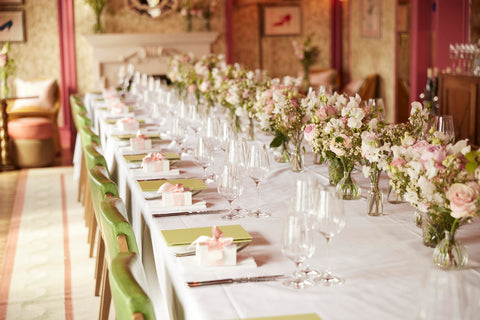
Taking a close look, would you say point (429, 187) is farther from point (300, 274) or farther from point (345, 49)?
point (345, 49)

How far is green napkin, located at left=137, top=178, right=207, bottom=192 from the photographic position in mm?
3139

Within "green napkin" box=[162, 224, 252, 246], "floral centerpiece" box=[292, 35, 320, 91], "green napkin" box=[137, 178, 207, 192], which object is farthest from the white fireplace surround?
"green napkin" box=[162, 224, 252, 246]

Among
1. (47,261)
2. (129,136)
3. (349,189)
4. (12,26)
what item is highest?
(12,26)

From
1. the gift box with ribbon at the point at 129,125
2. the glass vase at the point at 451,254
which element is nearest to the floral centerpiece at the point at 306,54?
the gift box with ribbon at the point at 129,125

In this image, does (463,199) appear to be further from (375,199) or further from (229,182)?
(229,182)

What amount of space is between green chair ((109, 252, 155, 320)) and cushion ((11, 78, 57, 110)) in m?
7.80

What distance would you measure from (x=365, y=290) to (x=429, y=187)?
0.37 metres

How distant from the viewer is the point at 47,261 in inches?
195

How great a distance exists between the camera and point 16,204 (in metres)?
6.70

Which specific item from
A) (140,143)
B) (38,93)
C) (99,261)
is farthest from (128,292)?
(38,93)

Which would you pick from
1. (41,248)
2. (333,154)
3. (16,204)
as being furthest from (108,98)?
(333,154)

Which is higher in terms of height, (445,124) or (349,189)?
(445,124)

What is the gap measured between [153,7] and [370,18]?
3141 mm

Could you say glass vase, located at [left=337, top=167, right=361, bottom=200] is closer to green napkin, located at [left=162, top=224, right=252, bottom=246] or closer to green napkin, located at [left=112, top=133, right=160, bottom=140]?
green napkin, located at [left=162, top=224, right=252, bottom=246]
